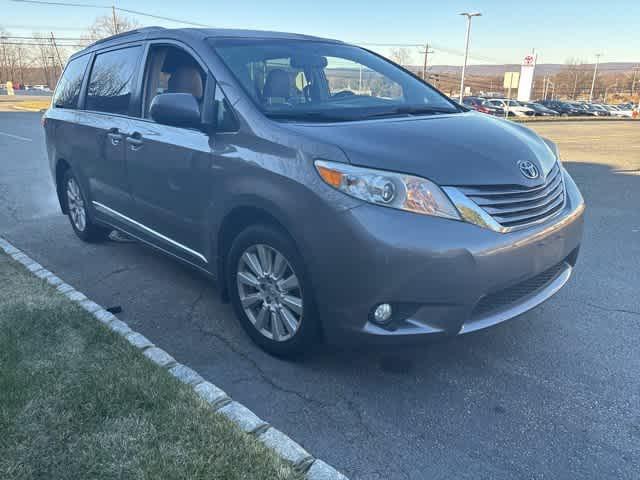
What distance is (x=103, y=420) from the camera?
232cm

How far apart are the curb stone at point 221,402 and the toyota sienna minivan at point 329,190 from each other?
0.51 m

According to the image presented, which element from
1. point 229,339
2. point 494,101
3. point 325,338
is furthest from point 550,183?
point 494,101

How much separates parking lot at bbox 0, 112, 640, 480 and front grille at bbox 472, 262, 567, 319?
239 millimetres

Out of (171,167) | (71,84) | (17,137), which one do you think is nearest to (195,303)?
(171,167)

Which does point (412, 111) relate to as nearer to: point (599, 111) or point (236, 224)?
point (236, 224)

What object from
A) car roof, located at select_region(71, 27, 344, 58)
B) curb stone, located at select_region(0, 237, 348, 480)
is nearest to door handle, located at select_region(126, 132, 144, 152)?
car roof, located at select_region(71, 27, 344, 58)

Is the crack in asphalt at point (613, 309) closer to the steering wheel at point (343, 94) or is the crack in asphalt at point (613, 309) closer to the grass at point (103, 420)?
the steering wheel at point (343, 94)

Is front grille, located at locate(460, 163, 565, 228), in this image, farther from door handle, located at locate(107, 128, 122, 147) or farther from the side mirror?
door handle, located at locate(107, 128, 122, 147)

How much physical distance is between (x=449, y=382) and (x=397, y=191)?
1.14m

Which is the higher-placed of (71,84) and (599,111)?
(71,84)

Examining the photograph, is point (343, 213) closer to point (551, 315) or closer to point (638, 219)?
point (551, 315)

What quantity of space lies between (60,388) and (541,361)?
2.63 m

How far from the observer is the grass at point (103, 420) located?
2.04 m

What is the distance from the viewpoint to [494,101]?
45156 millimetres
